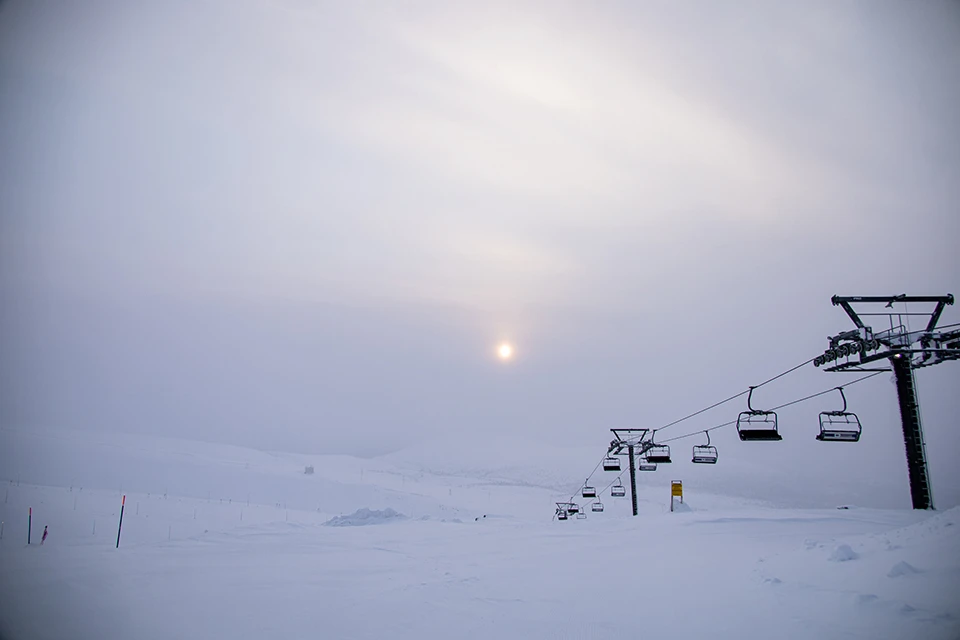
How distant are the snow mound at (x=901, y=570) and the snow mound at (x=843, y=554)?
157 centimetres

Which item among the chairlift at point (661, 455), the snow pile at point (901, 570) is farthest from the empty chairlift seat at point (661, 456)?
the snow pile at point (901, 570)

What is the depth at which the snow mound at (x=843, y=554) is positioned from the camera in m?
11.7

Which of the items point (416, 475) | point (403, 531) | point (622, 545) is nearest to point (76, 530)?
point (403, 531)

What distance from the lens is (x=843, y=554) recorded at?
11.8 m

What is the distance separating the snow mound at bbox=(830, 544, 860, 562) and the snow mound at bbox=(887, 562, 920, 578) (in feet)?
5.14

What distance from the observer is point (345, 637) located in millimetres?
11867

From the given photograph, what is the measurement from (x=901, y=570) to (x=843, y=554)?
186 centimetres

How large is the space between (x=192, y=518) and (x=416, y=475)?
2409 inches

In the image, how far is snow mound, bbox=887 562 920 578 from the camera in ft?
32.5

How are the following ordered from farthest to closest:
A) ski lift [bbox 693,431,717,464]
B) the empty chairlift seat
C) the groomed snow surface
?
the empty chairlift seat < ski lift [bbox 693,431,717,464] < the groomed snow surface

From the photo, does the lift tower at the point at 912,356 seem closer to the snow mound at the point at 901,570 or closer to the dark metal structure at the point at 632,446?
the snow mound at the point at 901,570

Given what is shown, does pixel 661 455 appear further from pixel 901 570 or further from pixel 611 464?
pixel 901 570

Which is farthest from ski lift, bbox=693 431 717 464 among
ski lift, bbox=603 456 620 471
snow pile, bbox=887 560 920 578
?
snow pile, bbox=887 560 920 578

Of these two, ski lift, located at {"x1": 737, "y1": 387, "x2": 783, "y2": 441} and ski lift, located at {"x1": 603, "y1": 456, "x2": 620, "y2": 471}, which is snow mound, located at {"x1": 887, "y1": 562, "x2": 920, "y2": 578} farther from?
ski lift, located at {"x1": 603, "y1": 456, "x2": 620, "y2": 471}
